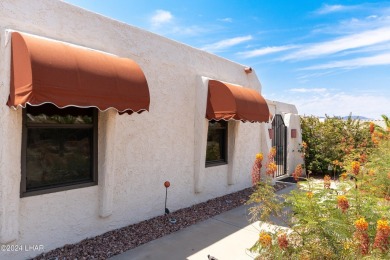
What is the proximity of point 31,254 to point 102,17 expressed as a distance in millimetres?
4787

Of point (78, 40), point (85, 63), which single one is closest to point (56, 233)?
point (85, 63)

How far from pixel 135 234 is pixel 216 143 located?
437 cm

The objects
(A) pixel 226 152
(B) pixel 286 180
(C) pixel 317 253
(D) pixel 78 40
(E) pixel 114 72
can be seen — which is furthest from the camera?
(B) pixel 286 180

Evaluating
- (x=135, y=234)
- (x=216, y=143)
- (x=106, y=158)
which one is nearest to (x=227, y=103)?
(x=216, y=143)

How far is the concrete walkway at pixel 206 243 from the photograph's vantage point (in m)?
5.01

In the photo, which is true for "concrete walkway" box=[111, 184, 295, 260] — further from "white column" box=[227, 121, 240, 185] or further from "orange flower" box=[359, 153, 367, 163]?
"orange flower" box=[359, 153, 367, 163]

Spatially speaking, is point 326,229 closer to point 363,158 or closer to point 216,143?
point 363,158

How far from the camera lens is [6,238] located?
4.19 m

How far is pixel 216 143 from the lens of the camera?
9219 mm

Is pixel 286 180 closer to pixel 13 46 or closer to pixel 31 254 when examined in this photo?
pixel 31 254

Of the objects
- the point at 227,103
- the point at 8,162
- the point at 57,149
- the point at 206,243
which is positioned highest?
the point at 227,103

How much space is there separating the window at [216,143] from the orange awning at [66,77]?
409 centimetres

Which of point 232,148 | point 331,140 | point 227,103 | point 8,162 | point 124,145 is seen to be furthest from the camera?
point 331,140

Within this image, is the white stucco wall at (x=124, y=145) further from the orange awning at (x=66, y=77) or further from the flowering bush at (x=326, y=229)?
the flowering bush at (x=326, y=229)
